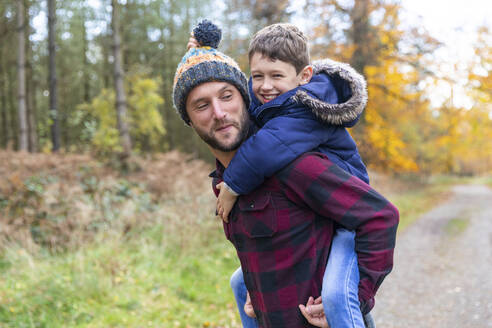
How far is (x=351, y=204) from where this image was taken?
4.96 feet

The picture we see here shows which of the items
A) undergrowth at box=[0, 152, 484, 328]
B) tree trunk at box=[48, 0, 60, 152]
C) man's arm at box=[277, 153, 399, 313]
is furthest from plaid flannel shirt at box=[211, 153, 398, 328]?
tree trunk at box=[48, 0, 60, 152]

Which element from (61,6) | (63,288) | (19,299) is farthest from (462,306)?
(61,6)

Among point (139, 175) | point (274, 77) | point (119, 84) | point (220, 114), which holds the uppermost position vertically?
point (119, 84)

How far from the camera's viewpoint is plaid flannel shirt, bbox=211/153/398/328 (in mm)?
1518

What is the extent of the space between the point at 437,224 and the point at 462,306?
6.86m

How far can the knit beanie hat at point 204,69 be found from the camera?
5.62ft

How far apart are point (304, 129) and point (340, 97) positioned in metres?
0.31

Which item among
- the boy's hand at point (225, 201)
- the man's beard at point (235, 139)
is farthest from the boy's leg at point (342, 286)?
the man's beard at point (235, 139)

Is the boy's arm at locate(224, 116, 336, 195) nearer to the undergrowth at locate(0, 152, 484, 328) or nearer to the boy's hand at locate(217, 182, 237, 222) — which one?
the boy's hand at locate(217, 182, 237, 222)

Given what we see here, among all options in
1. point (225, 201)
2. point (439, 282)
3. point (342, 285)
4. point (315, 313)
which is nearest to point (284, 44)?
point (225, 201)

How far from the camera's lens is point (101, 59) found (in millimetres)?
22359

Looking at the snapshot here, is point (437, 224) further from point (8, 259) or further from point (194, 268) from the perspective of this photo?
point (8, 259)

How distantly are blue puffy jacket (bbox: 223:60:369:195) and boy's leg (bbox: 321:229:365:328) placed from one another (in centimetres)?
35

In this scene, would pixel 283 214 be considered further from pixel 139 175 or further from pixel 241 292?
pixel 139 175
